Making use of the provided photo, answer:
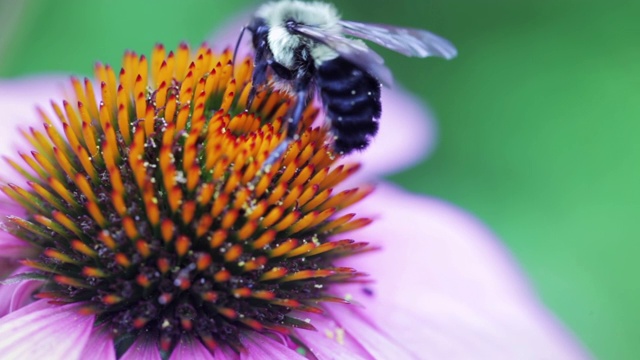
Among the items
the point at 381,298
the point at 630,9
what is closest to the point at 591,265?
the point at 630,9

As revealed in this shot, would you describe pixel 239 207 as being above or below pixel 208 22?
below

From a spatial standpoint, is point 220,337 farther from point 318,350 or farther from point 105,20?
point 105,20

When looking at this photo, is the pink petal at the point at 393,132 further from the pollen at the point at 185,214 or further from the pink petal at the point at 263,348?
the pink petal at the point at 263,348

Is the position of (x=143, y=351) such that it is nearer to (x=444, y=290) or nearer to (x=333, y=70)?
(x=333, y=70)

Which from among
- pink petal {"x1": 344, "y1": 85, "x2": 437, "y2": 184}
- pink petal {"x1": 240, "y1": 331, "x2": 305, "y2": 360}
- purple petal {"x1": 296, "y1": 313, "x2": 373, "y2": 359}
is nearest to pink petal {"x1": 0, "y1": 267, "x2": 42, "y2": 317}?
pink petal {"x1": 240, "y1": 331, "x2": 305, "y2": 360}

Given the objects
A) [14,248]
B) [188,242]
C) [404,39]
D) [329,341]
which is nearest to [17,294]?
[14,248]

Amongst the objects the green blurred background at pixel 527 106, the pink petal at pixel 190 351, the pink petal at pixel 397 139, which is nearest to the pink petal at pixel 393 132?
the pink petal at pixel 397 139
